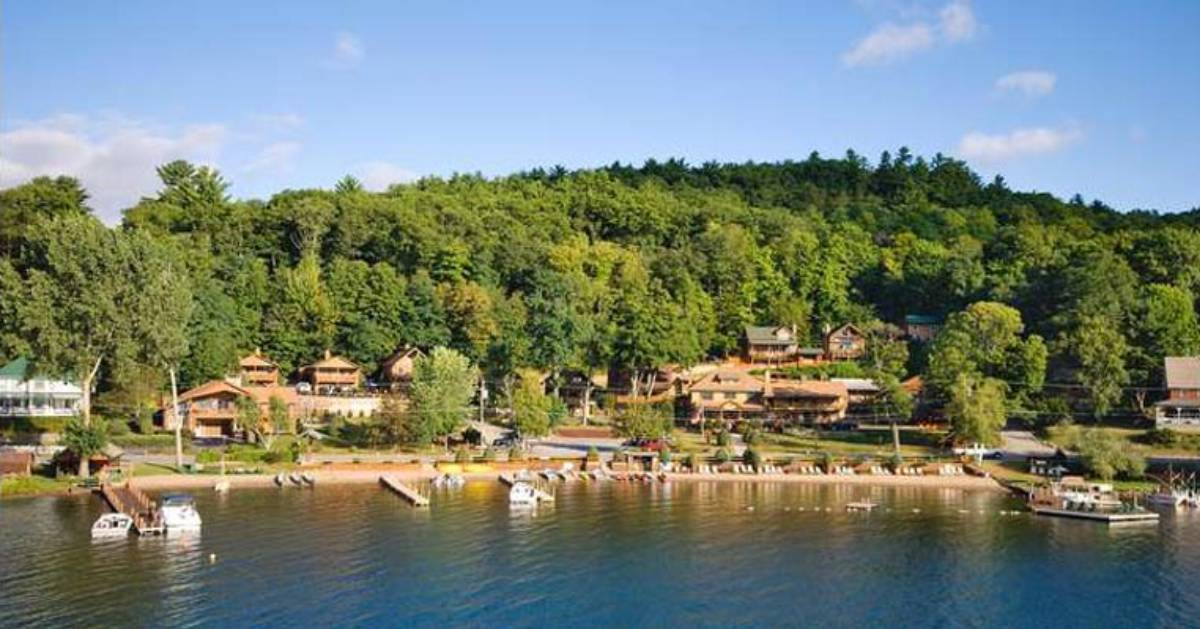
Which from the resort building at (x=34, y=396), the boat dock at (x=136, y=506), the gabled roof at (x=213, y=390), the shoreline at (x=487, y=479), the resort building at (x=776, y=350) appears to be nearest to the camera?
the boat dock at (x=136, y=506)

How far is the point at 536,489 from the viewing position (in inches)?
2611

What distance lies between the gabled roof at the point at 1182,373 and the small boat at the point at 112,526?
252ft

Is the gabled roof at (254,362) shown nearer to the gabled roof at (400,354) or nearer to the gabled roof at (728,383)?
the gabled roof at (400,354)

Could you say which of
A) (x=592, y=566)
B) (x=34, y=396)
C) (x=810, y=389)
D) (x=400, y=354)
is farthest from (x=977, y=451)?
(x=34, y=396)

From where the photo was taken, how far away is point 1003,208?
15800 cm

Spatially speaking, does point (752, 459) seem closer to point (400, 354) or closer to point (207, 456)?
point (207, 456)

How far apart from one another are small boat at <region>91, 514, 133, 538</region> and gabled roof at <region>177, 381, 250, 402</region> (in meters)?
31.6

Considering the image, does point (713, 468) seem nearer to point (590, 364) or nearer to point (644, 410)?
point (644, 410)

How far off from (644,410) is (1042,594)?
1679 inches

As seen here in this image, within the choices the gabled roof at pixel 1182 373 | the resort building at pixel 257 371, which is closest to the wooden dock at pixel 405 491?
the resort building at pixel 257 371

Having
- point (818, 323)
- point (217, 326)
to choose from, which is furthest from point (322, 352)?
point (818, 323)

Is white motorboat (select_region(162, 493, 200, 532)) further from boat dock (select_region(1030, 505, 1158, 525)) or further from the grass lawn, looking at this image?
the grass lawn

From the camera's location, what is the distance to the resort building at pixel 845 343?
11638 centimetres

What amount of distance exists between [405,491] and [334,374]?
1461 inches
